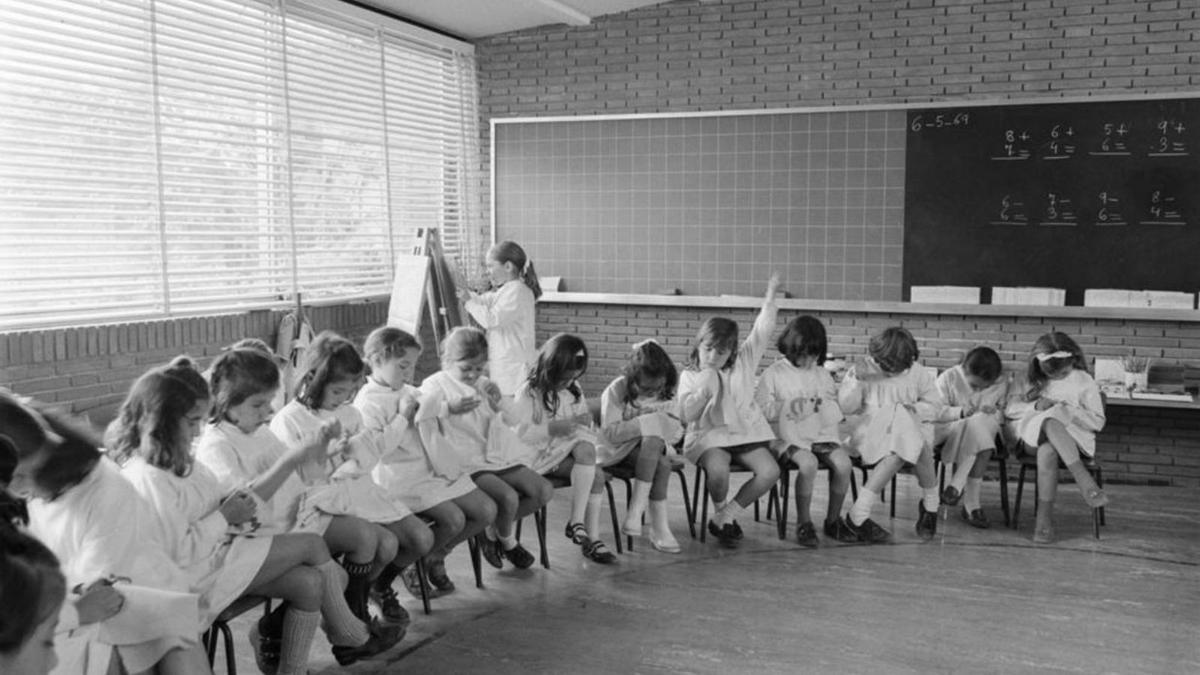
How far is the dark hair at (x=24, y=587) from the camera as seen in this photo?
5.96 ft

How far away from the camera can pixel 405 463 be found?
170 inches

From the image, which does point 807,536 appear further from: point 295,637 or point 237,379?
point 237,379

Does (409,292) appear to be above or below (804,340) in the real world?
above

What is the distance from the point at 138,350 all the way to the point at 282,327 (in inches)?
38.2

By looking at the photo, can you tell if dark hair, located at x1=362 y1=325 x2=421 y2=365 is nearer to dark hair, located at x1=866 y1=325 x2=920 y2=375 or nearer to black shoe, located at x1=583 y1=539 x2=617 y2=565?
→ black shoe, located at x1=583 y1=539 x2=617 y2=565

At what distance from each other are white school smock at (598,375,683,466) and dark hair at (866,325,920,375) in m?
1.14

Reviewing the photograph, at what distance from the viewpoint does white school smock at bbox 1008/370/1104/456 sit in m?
5.58

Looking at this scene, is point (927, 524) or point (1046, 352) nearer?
point (927, 524)

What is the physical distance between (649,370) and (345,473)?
1.74m

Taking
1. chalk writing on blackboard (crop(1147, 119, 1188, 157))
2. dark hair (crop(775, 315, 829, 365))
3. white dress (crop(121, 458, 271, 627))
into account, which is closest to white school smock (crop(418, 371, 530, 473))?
white dress (crop(121, 458, 271, 627))

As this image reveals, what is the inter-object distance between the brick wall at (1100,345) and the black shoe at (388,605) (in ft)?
12.7

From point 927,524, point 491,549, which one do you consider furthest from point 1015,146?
point 491,549

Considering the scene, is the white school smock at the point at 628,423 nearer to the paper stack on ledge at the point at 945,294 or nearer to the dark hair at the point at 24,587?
the paper stack on ledge at the point at 945,294

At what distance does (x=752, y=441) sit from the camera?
540 centimetres
